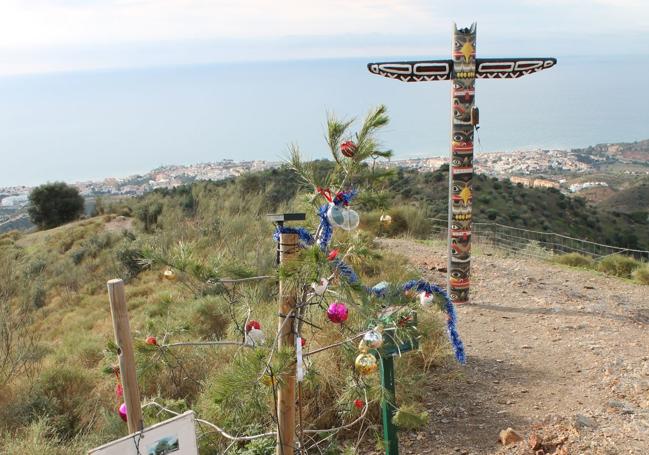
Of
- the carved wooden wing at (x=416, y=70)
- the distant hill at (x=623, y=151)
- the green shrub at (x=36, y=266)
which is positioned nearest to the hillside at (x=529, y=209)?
the green shrub at (x=36, y=266)

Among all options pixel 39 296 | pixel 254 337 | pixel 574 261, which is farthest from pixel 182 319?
pixel 39 296

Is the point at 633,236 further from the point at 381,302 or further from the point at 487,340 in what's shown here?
the point at 381,302

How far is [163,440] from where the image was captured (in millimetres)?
2422

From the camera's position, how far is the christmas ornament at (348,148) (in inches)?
104

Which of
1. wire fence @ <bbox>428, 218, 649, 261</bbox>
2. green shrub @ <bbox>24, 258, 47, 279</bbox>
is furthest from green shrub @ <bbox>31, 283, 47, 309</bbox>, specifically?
wire fence @ <bbox>428, 218, 649, 261</bbox>

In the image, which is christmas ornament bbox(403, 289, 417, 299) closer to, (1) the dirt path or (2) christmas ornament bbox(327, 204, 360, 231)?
(2) christmas ornament bbox(327, 204, 360, 231)

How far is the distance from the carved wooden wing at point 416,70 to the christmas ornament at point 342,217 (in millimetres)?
4791

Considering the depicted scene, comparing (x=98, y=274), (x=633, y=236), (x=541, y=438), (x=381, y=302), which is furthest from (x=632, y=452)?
(x=633, y=236)

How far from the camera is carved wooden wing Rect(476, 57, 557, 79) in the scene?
7102 mm

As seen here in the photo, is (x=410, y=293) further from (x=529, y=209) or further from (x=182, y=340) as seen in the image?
(x=529, y=209)

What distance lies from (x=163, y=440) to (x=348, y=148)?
1457 mm

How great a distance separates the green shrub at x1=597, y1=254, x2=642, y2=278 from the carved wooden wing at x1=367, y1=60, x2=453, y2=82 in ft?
18.4

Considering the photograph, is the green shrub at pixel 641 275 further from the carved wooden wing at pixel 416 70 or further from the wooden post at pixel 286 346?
the wooden post at pixel 286 346

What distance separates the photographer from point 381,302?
299 cm
